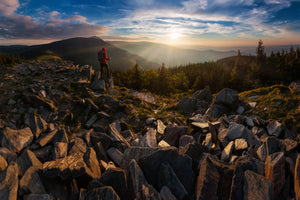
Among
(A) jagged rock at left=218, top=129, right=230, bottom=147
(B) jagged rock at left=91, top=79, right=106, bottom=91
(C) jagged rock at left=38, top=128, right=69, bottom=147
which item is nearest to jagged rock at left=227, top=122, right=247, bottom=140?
(A) jagged rock at left=218, top=129, right=230, bottom=147

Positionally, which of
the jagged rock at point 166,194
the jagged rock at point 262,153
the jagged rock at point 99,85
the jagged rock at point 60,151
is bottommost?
the jagged rock at point 60,151

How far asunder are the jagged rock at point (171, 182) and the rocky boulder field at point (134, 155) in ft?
0.07

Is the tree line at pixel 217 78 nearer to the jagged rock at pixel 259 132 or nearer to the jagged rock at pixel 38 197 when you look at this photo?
the jagged rock at pixel 259 132

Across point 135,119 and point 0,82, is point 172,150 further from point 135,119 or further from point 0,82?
point 0,82

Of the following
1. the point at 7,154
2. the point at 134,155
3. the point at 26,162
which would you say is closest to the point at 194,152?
the point at 134,155

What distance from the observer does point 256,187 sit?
3.16m

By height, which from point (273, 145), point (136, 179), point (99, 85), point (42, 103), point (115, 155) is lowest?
point (115, 155)

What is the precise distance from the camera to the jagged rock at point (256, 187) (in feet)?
10.0

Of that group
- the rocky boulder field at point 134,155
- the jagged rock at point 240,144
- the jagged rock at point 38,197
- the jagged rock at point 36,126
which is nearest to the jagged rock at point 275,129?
the rocky boulder field at point 134,155

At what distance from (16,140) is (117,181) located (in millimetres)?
5652

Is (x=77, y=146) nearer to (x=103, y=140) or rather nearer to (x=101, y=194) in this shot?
(x=103, y=140)

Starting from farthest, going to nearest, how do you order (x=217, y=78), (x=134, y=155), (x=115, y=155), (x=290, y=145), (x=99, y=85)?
(x=217, y=78), (x=99, y=85), (x=115, y=155), (x=290, y=145), (x=134, y=155)

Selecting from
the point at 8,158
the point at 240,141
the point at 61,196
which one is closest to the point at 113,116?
the point at 8,158

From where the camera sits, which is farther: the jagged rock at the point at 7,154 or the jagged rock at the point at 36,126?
the jagged rock at the point at 36,126
